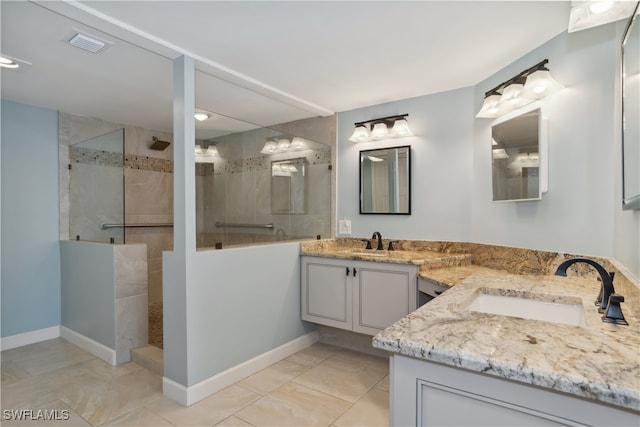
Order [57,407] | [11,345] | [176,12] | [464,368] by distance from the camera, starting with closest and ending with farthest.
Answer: [464,368]
[176,12]
[57,407]
[11,345]

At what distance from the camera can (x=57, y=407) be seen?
6.90 feet

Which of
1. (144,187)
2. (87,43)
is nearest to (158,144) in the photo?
(144,187)

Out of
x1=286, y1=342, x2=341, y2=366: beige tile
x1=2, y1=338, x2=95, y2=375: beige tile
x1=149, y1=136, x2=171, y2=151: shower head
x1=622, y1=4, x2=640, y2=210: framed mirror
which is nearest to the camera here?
x1=622, y1=4, x2=640, y2=210: framed mirror

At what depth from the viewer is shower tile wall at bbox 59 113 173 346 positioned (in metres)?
3.35

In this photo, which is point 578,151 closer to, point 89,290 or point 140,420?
point 140,420

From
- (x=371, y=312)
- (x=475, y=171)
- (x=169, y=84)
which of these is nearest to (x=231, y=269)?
(x=371, y=312)

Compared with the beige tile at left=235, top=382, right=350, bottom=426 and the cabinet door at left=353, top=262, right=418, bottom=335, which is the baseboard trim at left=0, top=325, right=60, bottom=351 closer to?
the beige tile at left=235, top=382, right=350, bottom=426

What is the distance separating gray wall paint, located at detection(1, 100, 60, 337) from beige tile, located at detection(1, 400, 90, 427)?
1.40 meters

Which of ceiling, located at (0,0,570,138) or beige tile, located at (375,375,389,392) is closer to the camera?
ceiling, located at (0,0,570,138)

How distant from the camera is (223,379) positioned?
2307mm

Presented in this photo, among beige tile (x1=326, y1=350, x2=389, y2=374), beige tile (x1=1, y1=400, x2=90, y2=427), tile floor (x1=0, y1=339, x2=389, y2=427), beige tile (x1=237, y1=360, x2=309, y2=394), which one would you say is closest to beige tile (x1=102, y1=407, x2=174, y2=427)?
tile floor (x1=0, y1=339, x2=389, y2=427)

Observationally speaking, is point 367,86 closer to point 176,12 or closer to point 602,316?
point 176,12

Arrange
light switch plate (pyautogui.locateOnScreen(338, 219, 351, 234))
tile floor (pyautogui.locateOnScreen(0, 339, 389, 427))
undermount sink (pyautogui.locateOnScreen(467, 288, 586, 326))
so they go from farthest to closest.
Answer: light switch plate (pyautogui.locateOnScreen(338, 219, 351, 234))
tile floor (pyautogui.locateOnScreen(0, 339, 389, 427))
undermount sink (pyautogui.locateOnScreen(467, 288, 586, 326))

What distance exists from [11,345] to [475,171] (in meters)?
4.27
